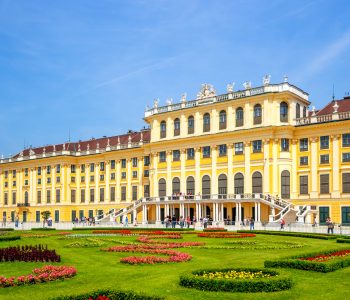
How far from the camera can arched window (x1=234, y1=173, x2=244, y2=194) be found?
65000 mm

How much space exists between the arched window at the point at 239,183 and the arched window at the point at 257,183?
5.63ft

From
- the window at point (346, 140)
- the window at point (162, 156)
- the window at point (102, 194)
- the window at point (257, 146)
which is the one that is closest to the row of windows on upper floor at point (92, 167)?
the window at point (102, 194)

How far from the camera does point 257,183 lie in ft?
208

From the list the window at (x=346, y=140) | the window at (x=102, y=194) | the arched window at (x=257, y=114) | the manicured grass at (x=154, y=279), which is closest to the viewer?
the manicured grass at (x=154, y=279)

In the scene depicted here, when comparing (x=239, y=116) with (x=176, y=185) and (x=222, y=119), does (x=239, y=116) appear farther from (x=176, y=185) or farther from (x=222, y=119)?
(x=176, y=185)

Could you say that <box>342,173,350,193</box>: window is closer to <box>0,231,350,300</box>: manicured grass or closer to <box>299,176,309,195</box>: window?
<box>299,176,309,195</box>: window

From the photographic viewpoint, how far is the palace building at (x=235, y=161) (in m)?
59.4

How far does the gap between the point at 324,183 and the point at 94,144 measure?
4689cm

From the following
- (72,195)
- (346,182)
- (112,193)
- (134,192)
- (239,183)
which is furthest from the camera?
(72,195)

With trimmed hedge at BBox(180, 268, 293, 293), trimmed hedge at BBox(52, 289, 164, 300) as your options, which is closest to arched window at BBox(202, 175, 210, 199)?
trimmed hedge at BBox(180, 268, 293, 293)

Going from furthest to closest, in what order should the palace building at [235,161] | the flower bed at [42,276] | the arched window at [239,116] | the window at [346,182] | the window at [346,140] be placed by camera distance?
1. the arched window at [239,116]
2. the palace building at [235,161]
3. the window at [346,140]
4. the window at [346,182]
5. the flower bed at [42,276]

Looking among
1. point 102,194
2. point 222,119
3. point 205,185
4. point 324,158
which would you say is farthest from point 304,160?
point 102,194

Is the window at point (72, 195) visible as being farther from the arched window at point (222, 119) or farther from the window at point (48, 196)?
the arched window at point (222, 119)

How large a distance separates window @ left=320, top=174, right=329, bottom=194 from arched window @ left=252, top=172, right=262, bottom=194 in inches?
288
